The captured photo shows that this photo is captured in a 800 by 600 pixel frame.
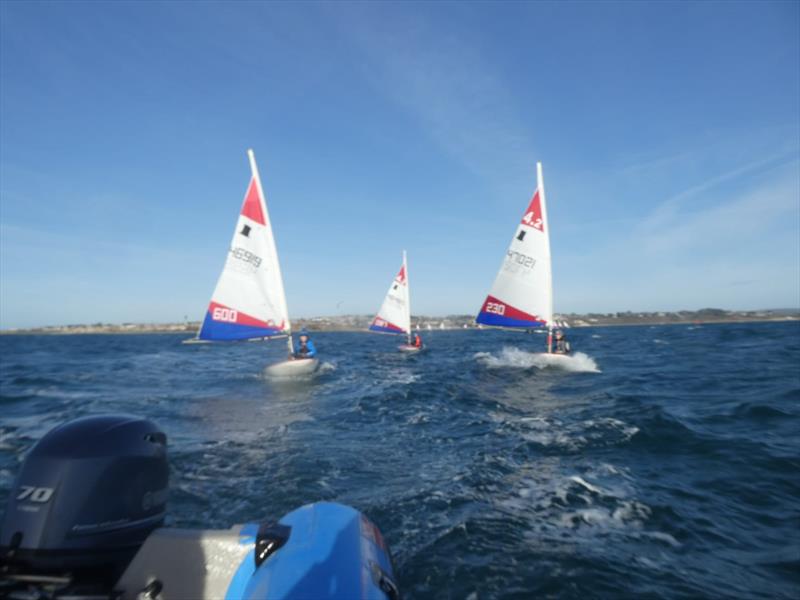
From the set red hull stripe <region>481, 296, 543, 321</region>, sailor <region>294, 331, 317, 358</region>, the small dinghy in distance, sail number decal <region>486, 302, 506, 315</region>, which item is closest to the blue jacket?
sailor <region>294, 331, 317, 358</region>

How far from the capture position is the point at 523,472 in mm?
7355

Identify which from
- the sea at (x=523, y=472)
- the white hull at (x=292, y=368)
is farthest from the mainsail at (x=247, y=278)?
the sea at (x=523, y=472)

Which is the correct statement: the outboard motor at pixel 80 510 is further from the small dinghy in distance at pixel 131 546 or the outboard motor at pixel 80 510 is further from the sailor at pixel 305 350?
the sailor at pixel 305 350

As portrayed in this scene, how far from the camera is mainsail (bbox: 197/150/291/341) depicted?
19250 mm

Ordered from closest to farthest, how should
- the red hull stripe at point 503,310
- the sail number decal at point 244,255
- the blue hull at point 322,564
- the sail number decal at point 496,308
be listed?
the blue hull at point 322,564 → the sail number decal at point 244,255 → the red hull stripe at point 503,310 → the sail number decal at point 496,308

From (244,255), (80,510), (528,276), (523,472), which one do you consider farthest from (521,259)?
(80,510)

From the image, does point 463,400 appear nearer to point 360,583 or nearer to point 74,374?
point 360,583

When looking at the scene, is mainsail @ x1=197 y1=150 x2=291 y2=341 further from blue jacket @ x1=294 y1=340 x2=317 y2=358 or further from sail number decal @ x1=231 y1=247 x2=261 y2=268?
blue jacket @ x1=294 y1=340 x2=317 y2=358

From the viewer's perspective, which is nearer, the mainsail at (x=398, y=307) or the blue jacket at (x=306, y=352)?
the blue jacket at (x=306, y=352)

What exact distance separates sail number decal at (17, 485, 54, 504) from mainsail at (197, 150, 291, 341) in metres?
16.9

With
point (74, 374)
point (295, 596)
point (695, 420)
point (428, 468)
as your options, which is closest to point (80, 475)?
point (295, 596)

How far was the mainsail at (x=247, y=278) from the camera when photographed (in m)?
19.2

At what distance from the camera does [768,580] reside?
13.7 ft

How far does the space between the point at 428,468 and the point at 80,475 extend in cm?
585
